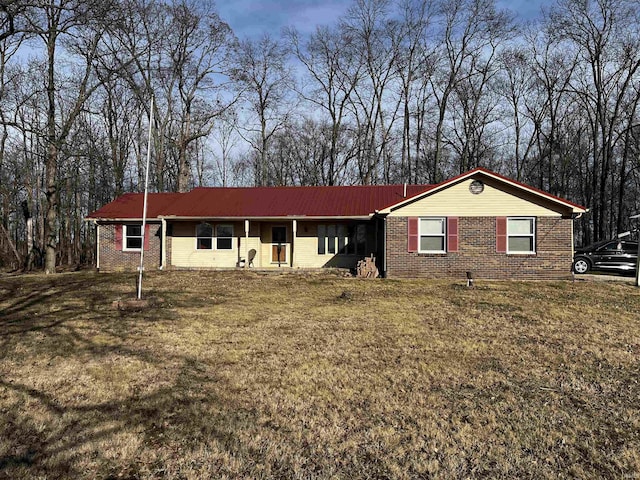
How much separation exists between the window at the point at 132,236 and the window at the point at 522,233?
14.9 m

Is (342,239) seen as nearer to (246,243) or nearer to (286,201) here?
(286,201)

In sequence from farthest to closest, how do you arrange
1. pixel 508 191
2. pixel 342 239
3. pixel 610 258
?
1. pixel 342 239
2. pixel 610 258
3. pixel 508 191

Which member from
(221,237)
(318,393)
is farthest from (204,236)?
(318,393)

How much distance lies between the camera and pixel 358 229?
17781 mm

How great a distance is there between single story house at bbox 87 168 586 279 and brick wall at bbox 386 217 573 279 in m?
0.03

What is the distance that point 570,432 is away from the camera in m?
3.88

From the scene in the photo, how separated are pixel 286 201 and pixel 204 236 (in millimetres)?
3921

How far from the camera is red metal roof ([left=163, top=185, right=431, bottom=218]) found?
1750cm

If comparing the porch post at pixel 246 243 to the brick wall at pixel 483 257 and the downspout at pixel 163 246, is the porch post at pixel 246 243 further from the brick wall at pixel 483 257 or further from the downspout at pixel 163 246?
the brick wall at pixel 483 257

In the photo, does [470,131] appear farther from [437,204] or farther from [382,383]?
[382,383]

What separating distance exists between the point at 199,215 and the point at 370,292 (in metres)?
8.62

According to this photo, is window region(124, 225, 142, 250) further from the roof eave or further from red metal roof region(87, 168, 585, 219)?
the roof eave

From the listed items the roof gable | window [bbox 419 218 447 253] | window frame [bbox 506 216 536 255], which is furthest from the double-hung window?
window frame [bbox 506 216 536 255]

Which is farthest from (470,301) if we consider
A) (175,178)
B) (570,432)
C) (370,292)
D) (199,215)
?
(175,178)
